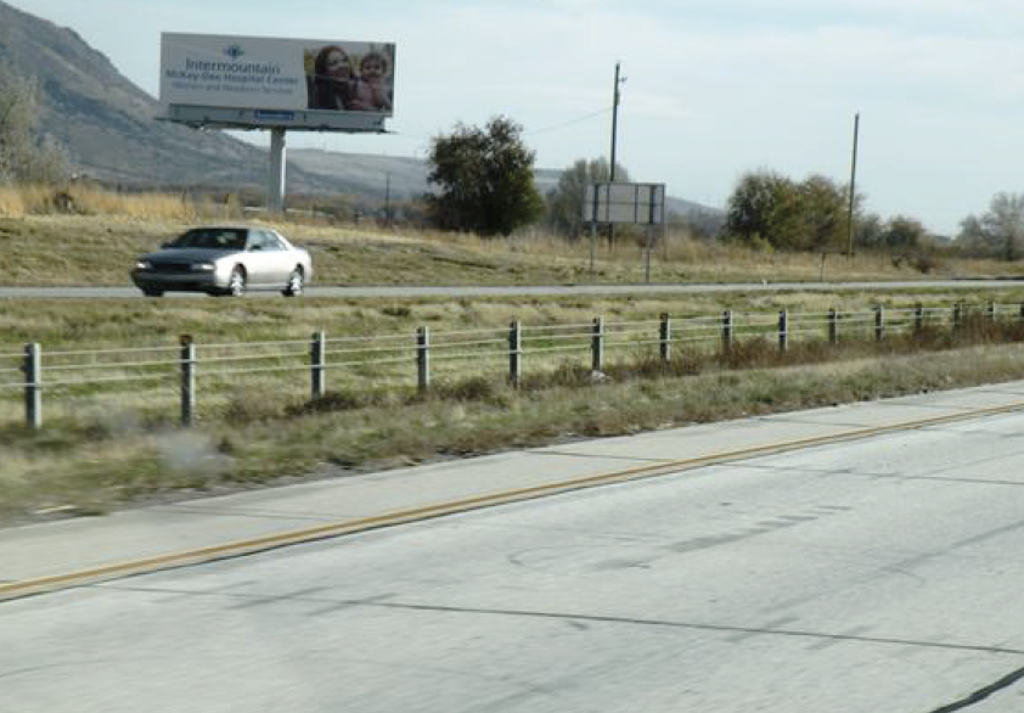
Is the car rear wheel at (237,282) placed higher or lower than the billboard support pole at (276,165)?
lower

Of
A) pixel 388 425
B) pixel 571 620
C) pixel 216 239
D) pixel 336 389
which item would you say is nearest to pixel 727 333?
pixel 336 389

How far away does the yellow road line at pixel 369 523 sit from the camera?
8.49 m

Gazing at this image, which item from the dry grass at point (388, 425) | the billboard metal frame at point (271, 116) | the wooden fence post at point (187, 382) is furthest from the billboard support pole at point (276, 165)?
the wooden fence post at point (187, 382)

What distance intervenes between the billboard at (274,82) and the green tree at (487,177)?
9596 millimetres

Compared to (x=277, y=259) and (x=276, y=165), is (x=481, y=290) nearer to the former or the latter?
(x=277, y=259)

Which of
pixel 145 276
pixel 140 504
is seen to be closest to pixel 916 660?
pixel 140 504

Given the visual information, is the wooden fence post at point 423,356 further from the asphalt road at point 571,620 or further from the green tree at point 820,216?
the green tree at point 820,216

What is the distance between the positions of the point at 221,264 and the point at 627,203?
37.7m

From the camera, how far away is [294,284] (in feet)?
124

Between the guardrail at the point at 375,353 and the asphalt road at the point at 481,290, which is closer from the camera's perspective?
the guardrail at the point at 375,353

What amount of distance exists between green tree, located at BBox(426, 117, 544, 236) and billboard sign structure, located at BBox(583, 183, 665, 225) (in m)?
14.0

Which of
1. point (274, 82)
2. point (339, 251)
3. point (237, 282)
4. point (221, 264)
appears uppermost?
point (274, 82)

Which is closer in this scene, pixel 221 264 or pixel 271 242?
pixel 221 264

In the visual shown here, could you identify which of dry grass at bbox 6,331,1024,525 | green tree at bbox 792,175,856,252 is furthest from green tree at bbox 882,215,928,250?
dry grass at bbox 6,331,1024,525
